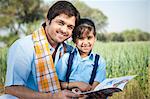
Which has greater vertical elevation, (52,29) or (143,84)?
(52,29)

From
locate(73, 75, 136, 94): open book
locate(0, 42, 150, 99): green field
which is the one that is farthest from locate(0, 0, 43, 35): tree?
locate(73, 75, 136, 94): open book

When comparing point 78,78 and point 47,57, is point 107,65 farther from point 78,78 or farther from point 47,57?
point 47,57

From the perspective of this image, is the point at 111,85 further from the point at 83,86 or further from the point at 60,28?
the point at 60,28

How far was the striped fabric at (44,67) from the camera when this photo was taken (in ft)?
7.29

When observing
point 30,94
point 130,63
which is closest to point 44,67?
point 30,94

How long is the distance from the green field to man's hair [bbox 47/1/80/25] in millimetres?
279

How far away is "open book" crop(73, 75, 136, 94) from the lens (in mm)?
2182

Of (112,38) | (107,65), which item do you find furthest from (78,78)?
(112,38)

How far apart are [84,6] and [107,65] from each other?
451 mm

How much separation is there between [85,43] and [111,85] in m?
0.34

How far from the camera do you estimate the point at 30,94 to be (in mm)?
2229

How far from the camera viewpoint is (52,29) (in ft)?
7.37

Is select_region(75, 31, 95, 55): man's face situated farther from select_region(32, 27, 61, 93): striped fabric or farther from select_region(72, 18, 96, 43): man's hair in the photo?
select_region(32, 27, 61, 93): striped fabric

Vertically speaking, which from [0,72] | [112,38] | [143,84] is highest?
[112,38]
